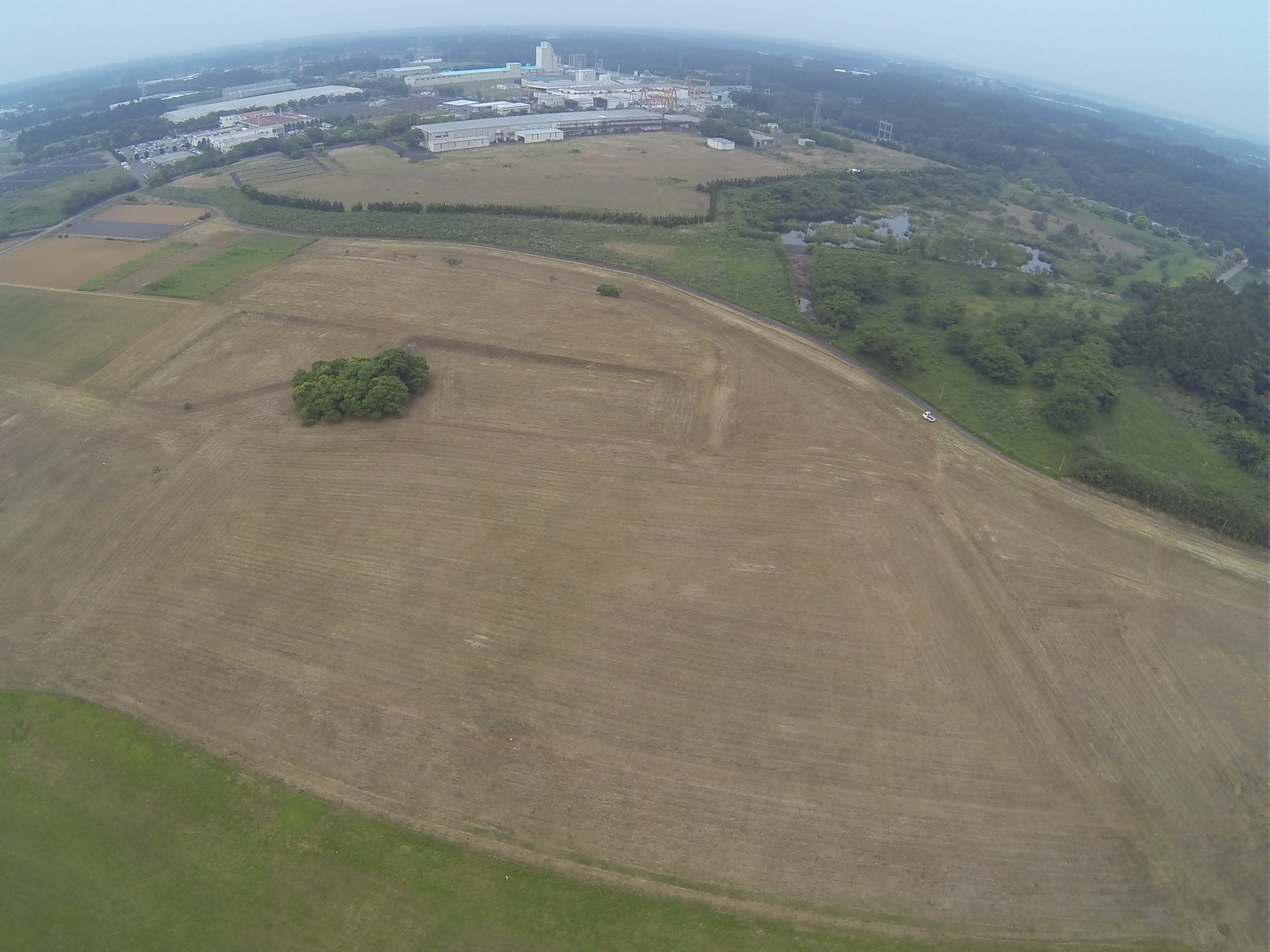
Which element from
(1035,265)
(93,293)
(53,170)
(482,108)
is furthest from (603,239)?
(53,170)

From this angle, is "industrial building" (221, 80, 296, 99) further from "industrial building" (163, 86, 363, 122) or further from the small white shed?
the small white shed

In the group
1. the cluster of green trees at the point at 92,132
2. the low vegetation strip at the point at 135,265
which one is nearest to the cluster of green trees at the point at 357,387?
the low vegetation strip at the point at 135,265

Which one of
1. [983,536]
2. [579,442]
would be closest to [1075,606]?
[983,536]

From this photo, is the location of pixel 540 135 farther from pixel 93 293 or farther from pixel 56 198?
pixel 93 293

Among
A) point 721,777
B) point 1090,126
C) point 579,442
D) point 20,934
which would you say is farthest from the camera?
point 1090,126

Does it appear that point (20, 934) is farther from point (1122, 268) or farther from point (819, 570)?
point (1122, 268)
